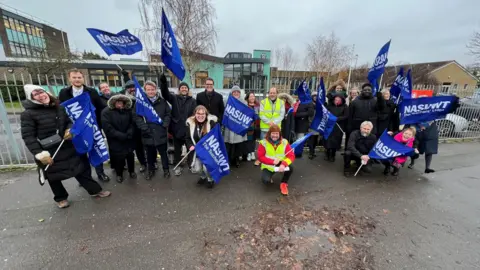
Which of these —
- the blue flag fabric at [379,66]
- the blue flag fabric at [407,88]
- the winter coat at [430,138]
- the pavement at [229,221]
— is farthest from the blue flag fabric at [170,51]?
the winter coat at [430,138]

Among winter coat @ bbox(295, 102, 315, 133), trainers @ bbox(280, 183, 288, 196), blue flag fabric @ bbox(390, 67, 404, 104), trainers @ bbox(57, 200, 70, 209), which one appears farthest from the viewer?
winter coat @ bbox(295, 102, 315, 133)

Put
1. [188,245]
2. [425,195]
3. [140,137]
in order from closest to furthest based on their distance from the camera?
[188,245] → [425,195] → [140,137]

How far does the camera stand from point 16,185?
13.5 ft

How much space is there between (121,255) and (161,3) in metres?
16.6

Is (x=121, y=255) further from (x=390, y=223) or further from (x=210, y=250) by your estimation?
(x=390, y=223)

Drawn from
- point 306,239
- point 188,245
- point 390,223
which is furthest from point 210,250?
point 390,223

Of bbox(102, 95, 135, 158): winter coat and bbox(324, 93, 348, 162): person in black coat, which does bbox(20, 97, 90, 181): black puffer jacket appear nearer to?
bbox(102, 95, 135, 158): winter coat

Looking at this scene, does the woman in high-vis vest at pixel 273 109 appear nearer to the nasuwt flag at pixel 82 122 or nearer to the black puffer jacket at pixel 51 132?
the nasuwt flag at pixel 82 122

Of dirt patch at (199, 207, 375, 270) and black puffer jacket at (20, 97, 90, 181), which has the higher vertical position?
black puffer jacket at (20, 97, 90, 181)

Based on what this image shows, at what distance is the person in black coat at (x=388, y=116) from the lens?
5.00 m

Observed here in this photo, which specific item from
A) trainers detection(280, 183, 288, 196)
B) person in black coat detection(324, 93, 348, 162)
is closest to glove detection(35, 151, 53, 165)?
trainers detection(280, 183, 288, 196)

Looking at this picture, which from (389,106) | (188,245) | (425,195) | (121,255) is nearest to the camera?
(121,255)

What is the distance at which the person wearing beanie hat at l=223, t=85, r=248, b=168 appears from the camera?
483 cm

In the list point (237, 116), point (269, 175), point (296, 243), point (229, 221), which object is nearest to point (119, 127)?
point (237, 116)
